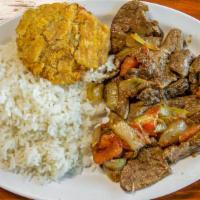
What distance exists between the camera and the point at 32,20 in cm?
286

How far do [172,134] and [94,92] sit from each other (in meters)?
0.61

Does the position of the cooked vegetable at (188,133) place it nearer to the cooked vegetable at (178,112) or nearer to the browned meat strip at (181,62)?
the cooked vegetable at (178,112)

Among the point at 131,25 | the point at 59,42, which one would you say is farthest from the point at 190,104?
the point at 59,42

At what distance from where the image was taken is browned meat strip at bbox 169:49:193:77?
9.41 feet

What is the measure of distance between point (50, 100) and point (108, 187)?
0.64 metres

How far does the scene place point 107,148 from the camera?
8.61 ft

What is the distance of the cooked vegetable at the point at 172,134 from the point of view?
8.58 feet

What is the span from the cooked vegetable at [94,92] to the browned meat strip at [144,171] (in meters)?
0.55

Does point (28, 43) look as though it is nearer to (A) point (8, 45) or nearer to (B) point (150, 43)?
(A) point (8, 45)

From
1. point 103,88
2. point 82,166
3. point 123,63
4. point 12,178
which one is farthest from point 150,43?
point 12,178

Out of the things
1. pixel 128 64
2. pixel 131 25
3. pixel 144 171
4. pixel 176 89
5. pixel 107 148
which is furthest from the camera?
pixel 131 25

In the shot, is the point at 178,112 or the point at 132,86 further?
the point at 132,86

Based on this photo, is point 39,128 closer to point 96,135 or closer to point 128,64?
point 96,135

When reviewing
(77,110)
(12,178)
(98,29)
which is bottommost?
(12,178)
